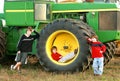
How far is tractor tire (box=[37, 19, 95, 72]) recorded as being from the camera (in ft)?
34.2

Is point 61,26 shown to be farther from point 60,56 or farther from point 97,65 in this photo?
point 97,65

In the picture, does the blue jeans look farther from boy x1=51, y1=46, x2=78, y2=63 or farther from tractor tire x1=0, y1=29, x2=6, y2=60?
tractor tire x1=0, y1=29, x2=6, y2=60

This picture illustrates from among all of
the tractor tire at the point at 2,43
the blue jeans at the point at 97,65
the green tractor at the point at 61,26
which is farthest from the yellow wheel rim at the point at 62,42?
the tractor tire at the point at 2,43

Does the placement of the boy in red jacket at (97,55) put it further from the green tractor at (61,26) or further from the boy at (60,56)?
the boy at (60,56)

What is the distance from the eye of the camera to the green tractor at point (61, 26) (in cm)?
1055

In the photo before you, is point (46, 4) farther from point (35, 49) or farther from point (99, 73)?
point (99, 73)

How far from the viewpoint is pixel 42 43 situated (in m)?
10.9

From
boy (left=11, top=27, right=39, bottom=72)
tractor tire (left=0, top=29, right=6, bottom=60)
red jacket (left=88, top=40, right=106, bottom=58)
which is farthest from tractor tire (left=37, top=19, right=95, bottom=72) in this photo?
tractor tire (left=0, top=29, right=6, bottom=60)

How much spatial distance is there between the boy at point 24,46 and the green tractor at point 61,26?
8.0 inches

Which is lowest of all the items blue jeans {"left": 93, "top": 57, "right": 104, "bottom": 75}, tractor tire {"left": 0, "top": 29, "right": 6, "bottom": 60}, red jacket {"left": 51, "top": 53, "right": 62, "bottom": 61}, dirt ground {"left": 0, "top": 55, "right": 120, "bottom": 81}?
dirt ground {"left": 0, "top": 55, "right": 120, "bottom": 81}

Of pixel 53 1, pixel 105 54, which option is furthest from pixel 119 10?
pixel 53 1

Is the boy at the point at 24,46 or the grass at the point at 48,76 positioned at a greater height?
the boy at the point at 24,46

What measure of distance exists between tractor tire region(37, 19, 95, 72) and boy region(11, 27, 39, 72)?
327mm

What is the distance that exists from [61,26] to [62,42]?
1.60ft
